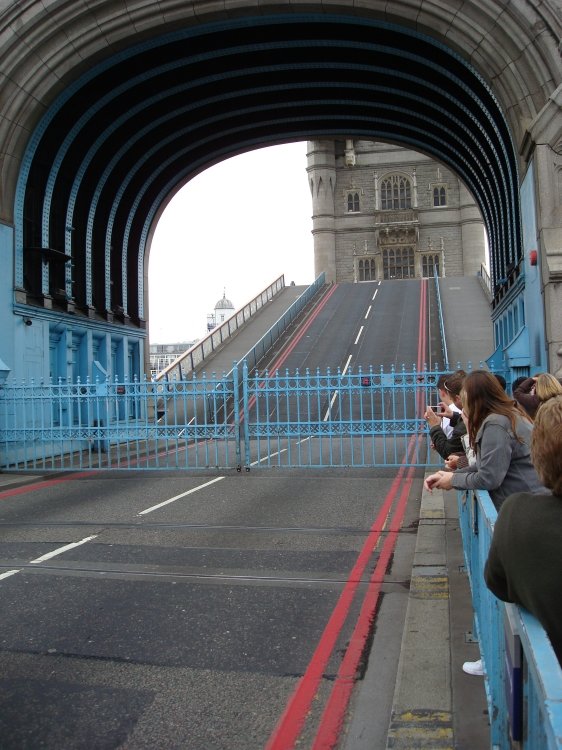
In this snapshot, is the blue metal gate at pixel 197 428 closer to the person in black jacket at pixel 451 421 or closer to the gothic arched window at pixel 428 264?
the person in black jacket at pixel 451 421

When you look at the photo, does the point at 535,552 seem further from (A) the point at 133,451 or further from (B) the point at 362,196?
(B) the point at 362,196

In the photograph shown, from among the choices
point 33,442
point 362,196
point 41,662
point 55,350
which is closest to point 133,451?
point 55,350

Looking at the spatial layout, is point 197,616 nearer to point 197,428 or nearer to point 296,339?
point 197,428

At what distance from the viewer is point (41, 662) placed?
4.47 metres

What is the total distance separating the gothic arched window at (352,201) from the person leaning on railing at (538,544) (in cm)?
7154

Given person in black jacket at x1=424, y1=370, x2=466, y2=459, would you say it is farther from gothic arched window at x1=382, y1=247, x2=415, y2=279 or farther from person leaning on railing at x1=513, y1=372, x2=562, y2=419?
gothic arched window at x1=382, y1=247, x2=415, y2=279

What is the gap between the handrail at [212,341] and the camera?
29609 mm

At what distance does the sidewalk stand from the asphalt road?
176 mm

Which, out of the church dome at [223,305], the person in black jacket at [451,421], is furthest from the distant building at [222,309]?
the person in black jacket at [451,421]

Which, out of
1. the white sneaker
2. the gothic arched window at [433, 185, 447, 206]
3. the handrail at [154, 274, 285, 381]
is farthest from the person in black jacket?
the gothic arched window at [433, 185, 447, 206]

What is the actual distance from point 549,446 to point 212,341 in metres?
33.7

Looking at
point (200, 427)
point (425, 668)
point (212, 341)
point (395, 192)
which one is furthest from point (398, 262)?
point (425, 668)

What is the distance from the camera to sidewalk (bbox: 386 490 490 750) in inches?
130

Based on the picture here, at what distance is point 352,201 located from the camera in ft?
234
